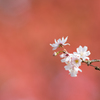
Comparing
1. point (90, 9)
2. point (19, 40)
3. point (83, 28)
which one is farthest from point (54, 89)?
point (90, 9)

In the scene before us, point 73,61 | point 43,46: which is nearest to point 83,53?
point 73,61

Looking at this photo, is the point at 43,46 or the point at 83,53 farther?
the point at 43,46

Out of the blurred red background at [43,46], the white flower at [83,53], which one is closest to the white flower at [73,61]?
the white flower at [83,53]

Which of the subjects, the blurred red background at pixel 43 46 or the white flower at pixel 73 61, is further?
the blurred red background at pixel 43 46

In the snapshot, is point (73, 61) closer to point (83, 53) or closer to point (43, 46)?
point (83, 53)

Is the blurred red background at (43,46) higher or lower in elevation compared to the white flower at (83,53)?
higher

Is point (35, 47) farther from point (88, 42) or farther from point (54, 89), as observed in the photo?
point (88, 42)

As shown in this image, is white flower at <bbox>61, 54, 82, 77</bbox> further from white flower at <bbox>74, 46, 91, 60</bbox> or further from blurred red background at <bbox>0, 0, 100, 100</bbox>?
blurred red background at <bbox>0, 0, 100, 100</bbox>

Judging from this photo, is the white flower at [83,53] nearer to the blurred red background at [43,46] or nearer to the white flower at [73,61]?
the white flower at [73,61]
